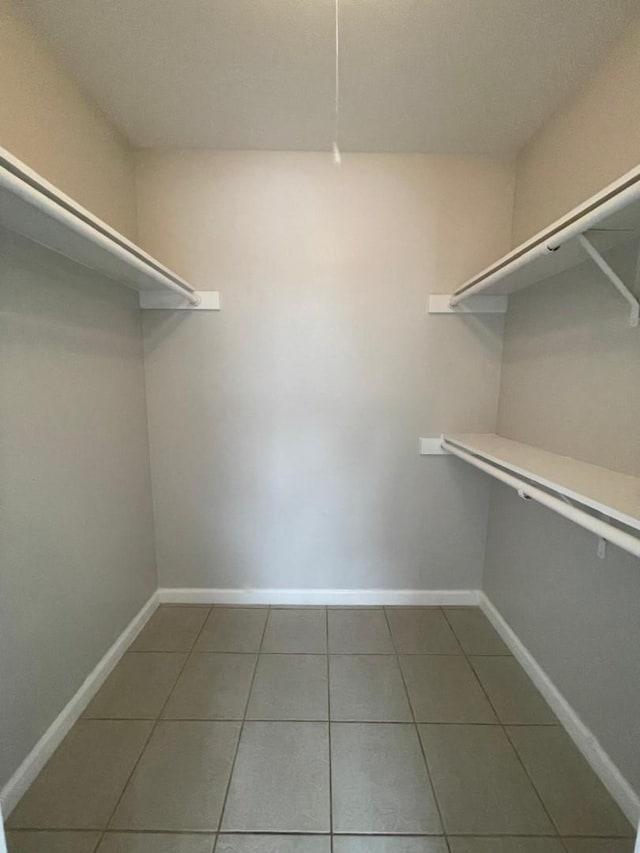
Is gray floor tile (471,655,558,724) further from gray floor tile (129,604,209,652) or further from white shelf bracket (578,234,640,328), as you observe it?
white shelf bracket (578,234,640,328)

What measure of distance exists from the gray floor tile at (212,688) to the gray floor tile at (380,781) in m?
0.41

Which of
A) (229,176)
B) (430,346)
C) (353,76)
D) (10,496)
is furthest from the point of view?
(430,346)

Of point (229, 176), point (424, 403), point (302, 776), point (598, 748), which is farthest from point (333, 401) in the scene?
point (598, 748)

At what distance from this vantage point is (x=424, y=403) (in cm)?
195

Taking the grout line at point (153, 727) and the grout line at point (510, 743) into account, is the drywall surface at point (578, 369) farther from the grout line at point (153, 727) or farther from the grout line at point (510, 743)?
the grout line at point (153, 727)

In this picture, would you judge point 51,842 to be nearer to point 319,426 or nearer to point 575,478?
point 319,426

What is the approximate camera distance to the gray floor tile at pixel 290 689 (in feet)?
4.61

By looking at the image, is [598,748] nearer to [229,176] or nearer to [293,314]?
[293,314]

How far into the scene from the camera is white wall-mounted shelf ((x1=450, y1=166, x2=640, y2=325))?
78 cm

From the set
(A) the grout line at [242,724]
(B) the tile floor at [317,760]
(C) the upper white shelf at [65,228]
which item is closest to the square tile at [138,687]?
(B) the tile floor at [317,760]

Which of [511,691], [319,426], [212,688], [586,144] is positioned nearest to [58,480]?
[212,688]

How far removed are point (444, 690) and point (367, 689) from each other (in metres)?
0.32

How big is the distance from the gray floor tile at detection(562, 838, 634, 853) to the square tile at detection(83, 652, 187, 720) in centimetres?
140

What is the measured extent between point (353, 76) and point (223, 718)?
246 centimetres
